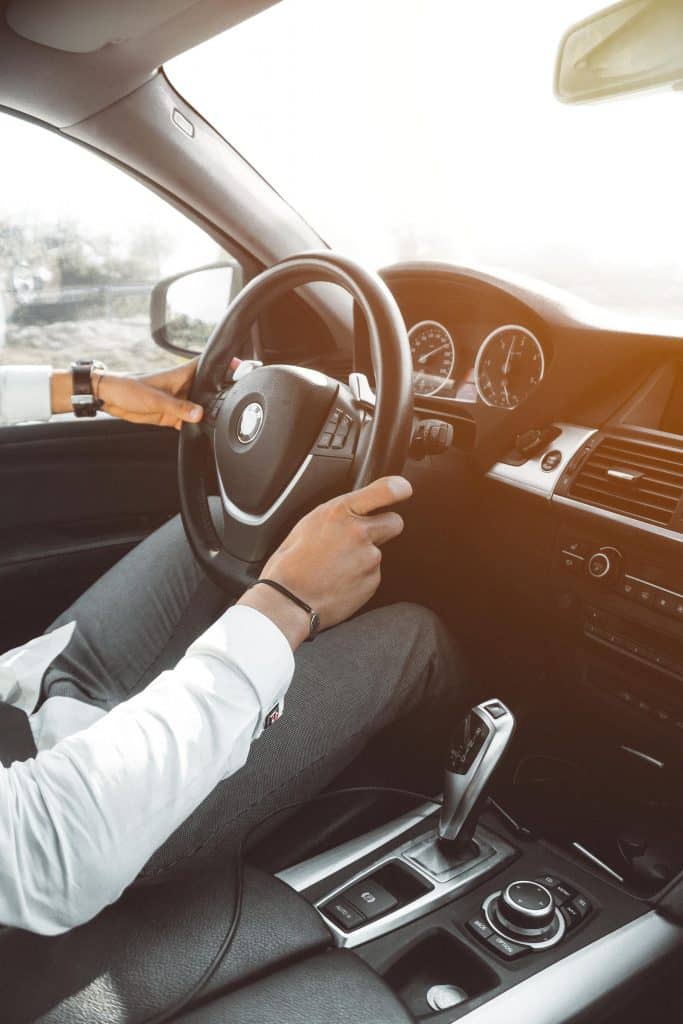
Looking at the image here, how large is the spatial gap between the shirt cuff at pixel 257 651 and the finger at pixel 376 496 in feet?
0.60

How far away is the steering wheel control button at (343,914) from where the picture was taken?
1211mm

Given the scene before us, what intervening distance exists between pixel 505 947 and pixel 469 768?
25 centimetres

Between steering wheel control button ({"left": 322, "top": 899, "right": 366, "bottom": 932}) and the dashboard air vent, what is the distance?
78 cm

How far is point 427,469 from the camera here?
67.4 inches

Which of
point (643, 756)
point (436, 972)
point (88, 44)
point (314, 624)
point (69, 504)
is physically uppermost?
point (88, 44)

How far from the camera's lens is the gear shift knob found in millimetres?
1317

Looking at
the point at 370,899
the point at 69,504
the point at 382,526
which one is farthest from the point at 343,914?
the point at 69,504

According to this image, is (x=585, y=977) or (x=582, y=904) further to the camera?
(x=582, y=904)

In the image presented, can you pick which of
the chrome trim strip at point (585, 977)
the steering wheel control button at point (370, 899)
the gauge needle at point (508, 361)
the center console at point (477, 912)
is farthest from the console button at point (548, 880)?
the gauge needle at point (508, 361)

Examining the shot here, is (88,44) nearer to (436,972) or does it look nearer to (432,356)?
(432,356)

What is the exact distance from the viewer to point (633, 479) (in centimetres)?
152

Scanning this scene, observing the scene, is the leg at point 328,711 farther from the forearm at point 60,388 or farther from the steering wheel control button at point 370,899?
the forearm at point 60,388

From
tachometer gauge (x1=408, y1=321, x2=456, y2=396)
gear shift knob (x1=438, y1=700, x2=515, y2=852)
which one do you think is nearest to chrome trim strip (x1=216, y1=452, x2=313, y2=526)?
gear shift knob (x1=438, y1=700, x2=515, y2=852)

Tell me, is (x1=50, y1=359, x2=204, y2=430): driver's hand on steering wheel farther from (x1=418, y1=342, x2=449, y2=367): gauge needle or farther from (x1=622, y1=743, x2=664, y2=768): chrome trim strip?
(x1=622, y1=743, x2=664, y2=768): chrome trim strip
